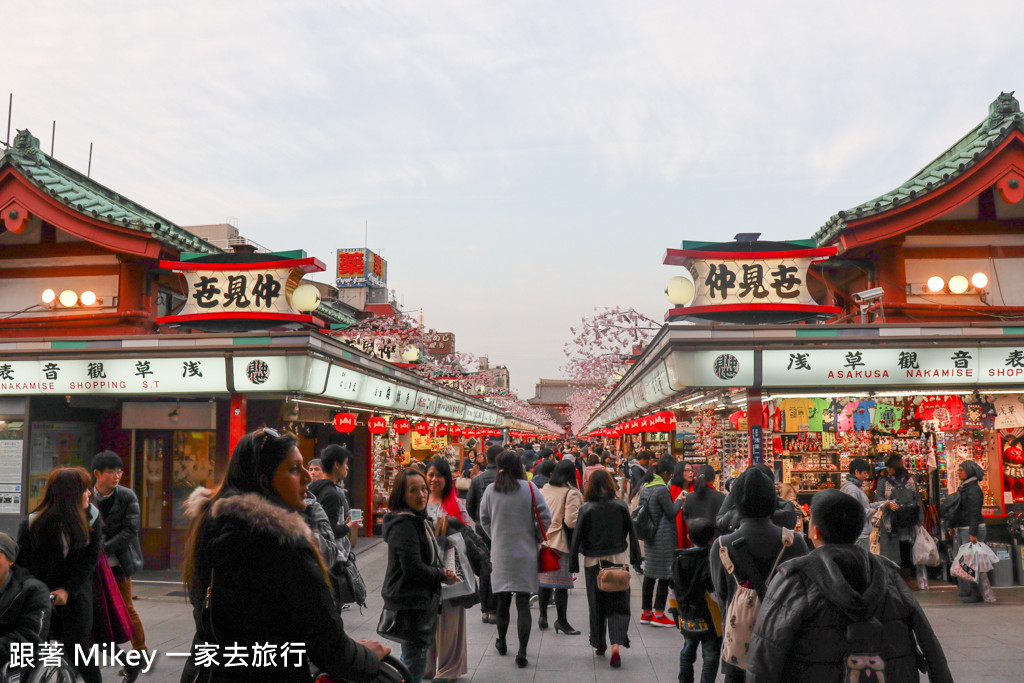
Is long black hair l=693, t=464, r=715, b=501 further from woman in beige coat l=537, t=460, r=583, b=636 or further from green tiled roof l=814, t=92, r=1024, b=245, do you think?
green tiled roof l=814, t=92, r=1024, b=245

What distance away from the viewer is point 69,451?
14047mm

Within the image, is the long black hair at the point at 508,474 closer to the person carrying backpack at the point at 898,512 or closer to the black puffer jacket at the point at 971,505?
the person carrying backpack at the point at 898,512

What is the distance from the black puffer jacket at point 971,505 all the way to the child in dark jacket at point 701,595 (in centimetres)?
712

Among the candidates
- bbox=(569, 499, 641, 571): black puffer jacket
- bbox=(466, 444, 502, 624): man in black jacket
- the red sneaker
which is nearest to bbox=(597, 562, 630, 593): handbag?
bbox=(569, 499, 641, 571): black puffer jacket

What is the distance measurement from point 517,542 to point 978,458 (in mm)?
9181

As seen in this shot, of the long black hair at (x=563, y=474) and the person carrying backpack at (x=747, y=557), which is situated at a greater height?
the long black hair at (x=563, y=474)

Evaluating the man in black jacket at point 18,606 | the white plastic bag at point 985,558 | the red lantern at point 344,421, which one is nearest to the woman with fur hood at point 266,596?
the man in black jacket at point 18,606

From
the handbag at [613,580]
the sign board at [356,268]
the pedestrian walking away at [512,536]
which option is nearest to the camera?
the handbag at [613,580]

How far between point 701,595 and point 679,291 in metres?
6.89

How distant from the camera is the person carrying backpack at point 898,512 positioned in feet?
41.3

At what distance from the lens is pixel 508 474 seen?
357 inches

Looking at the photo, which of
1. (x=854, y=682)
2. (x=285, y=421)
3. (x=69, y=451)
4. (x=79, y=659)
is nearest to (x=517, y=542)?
(x=79, y=659)

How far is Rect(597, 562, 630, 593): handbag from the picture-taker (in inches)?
332

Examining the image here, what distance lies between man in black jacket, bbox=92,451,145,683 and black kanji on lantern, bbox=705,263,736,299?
9.03 m
